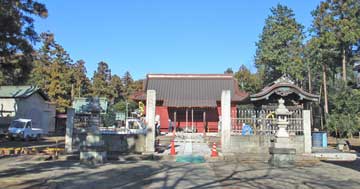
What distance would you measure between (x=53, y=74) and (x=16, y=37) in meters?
29.3

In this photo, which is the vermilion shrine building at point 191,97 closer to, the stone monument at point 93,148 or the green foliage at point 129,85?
the stone monument at point 93,148

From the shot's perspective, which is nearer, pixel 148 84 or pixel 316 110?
pixel 148 84

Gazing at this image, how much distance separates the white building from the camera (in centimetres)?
3528

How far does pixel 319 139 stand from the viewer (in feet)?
68.2

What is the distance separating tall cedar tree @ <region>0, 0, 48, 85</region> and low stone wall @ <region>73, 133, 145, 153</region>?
3.96 metres

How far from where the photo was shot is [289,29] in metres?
44.7

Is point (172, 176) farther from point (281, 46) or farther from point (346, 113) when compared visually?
point (281, 46)

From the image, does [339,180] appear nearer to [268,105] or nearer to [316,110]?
A: [268,105]

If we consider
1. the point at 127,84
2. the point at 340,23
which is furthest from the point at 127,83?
the point at 340,23

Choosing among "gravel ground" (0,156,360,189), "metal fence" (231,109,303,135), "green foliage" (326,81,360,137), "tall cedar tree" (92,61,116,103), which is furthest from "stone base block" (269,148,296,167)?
"tall cedar tree" (92,61,116,103)

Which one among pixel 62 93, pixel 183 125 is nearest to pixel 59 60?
pixel 62 93

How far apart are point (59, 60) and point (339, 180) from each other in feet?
130

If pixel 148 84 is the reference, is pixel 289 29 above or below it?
above

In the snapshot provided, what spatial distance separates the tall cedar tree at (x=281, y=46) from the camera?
1682 inches
